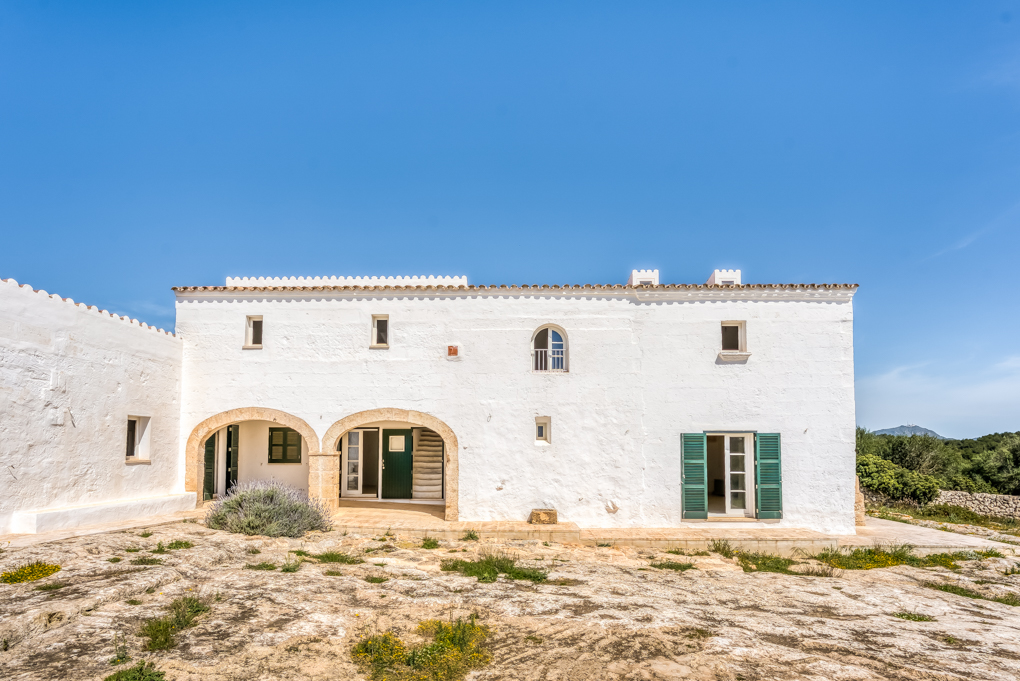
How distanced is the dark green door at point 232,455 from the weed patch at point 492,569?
24.5 ft

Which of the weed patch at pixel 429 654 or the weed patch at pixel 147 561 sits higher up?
the weed patch at pixel 147 561

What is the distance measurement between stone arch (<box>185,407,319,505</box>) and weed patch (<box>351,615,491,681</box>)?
22.9ft

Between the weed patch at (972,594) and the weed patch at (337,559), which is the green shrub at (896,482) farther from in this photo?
the weed patch at (337,559)

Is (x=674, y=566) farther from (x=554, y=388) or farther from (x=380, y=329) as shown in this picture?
(x=380, y=329)

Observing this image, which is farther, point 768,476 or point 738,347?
point 738,347

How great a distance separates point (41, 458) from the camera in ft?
29.3

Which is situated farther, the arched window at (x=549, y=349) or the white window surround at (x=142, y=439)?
the arched window at (x=549, y=349)

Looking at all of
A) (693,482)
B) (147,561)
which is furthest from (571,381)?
(147,561)

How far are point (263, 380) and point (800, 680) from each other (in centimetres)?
1063

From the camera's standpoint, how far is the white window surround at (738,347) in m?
12.2

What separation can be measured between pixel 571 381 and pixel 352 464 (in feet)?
20.6

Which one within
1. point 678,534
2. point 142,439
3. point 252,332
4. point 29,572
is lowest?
point 678,534

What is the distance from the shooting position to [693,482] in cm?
1203

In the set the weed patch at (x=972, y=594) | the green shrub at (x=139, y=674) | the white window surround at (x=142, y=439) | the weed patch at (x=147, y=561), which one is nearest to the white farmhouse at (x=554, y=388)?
the white window surround at (x=142, y=439)
